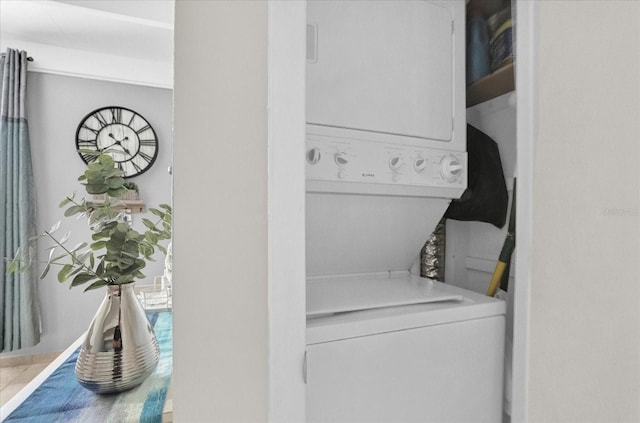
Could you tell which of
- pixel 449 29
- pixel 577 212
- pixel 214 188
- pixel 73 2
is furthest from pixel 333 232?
pixel 73 2

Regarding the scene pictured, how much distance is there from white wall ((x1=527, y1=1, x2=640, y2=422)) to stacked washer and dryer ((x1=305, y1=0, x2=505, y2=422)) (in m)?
0.15

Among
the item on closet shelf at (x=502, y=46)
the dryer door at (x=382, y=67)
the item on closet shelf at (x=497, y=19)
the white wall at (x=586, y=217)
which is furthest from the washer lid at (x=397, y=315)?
the item on closet shelf at (x=497, y=19)

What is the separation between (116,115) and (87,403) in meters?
3.02

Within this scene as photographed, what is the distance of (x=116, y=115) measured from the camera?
10.8 ft

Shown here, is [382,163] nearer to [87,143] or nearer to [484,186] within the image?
[484,186]

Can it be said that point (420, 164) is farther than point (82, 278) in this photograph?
Yes

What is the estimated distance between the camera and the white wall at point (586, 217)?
94cm

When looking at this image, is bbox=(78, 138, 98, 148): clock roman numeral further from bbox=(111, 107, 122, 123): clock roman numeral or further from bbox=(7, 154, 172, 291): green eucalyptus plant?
bbox=(7, 154, 172, 291): green eucalyptus plant

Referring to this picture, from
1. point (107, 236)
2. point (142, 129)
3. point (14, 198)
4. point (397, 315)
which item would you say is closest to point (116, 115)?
point (142, 129)

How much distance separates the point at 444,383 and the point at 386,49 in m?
1.02

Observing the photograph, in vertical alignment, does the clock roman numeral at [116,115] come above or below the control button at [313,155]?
above

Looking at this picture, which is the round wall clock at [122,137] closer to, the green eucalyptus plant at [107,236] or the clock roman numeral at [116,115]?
the clock roman numeral at [116,115]

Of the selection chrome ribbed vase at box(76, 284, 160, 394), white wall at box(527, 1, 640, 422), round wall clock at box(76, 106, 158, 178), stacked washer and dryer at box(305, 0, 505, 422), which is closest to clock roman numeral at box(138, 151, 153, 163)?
round wall clock at box(76, 106, 158, 178)

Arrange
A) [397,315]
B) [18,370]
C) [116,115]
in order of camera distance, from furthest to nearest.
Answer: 1. [116,115]
2. [18,370]
3. [397,315]
